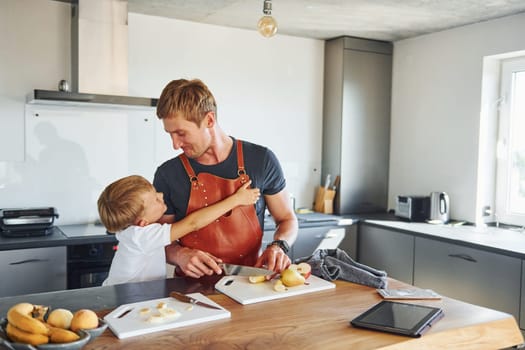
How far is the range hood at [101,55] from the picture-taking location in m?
3.18

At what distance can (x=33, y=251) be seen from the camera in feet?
9.37

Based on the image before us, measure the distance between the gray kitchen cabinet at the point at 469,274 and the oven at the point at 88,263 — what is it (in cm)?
196

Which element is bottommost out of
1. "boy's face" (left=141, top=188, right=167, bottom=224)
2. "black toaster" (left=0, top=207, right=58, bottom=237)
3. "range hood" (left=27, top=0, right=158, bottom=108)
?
"black toaster" (left=0, top=207, right=58, bottom=237)

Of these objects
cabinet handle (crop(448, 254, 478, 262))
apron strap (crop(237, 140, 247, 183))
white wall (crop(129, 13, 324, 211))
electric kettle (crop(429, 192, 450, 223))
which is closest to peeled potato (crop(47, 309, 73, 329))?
apron strap (crop(237, 140, 247, 183))

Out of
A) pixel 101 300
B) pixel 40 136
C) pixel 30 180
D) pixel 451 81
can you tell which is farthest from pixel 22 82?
pixel 451 81

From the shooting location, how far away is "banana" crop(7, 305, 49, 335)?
1.05 meters

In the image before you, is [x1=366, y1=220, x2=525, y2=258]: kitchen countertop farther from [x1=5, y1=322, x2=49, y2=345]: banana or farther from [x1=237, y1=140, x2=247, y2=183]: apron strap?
[x1=5, y1=322, x2=49, y2=345]: banana

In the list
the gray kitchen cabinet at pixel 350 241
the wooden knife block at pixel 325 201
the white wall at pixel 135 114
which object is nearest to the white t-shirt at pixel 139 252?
the white wall at pixel 135 114

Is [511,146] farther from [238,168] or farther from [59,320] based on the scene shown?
[59,320]

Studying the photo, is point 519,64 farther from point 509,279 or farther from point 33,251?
point 33,251

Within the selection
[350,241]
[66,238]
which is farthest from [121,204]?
[350,241]

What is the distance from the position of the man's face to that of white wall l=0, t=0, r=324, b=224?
173 cm

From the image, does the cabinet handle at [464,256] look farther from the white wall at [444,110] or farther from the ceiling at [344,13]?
the ceiling at [344,13]

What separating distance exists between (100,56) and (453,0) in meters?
2.15
